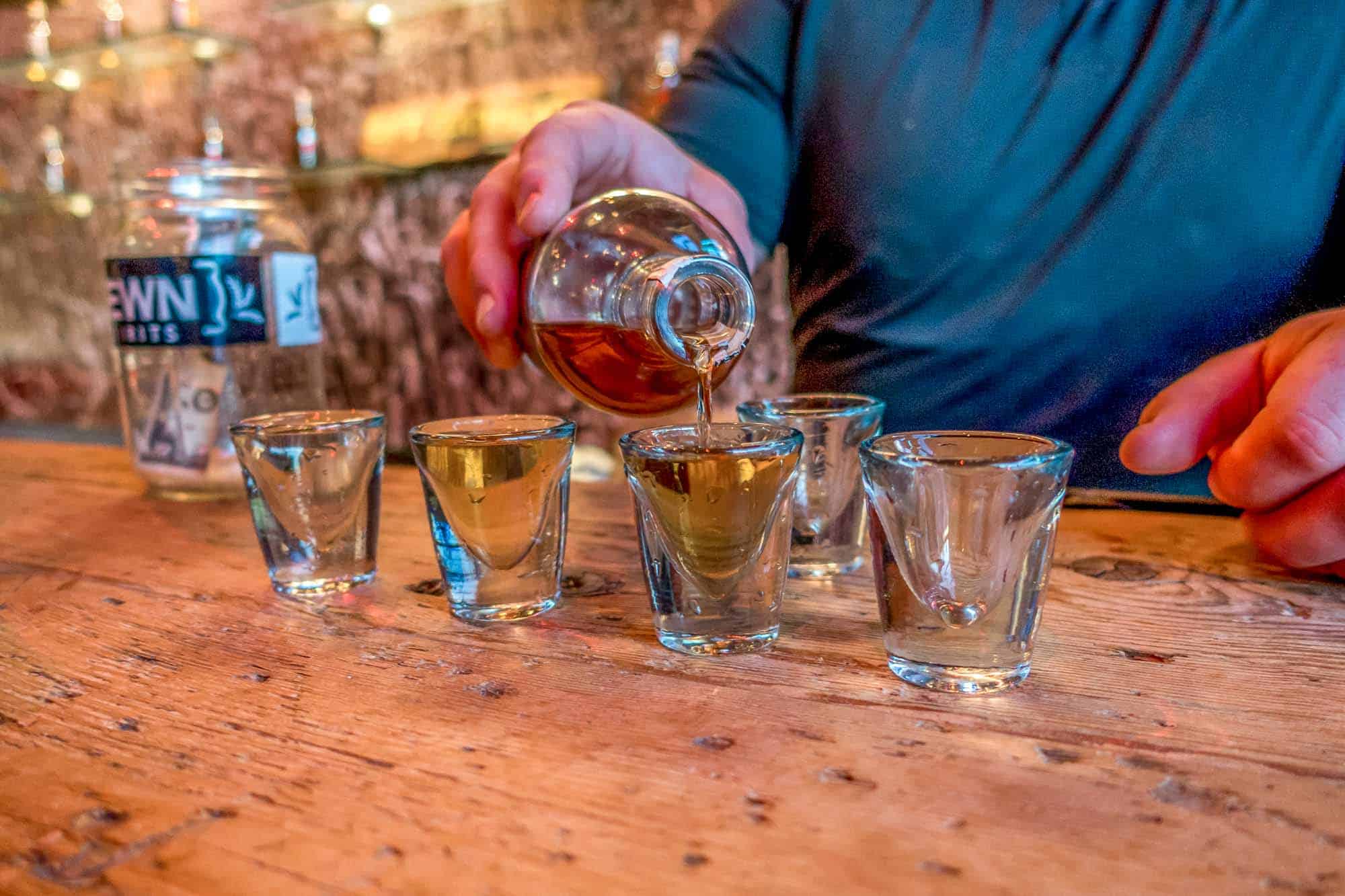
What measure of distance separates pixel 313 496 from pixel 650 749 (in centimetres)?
36

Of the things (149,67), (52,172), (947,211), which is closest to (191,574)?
(947,211)

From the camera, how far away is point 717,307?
727 millimetres

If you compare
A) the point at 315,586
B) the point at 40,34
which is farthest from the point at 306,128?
the point at 315,586

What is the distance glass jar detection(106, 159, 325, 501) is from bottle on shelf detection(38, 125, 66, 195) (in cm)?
203

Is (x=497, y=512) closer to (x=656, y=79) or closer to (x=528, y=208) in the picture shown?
(x=528, y=208)

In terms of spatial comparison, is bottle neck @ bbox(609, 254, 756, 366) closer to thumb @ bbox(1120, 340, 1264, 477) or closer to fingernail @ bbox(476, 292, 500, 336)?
fingernail @ bbox(476, 292, 500, 336)

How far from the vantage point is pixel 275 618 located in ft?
2.09

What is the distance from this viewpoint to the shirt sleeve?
1128 mm

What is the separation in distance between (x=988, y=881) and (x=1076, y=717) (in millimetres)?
151

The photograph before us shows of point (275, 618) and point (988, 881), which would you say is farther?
point (275, 618)

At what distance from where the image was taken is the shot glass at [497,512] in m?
0.61

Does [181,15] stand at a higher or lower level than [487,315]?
higher

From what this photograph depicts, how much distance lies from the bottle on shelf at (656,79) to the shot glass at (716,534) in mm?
1437

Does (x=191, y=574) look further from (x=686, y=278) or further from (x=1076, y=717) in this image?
(x=1076, y=717)
